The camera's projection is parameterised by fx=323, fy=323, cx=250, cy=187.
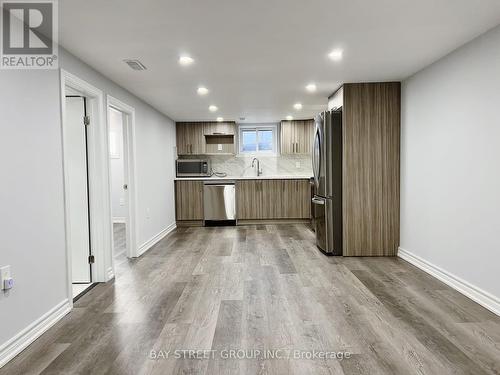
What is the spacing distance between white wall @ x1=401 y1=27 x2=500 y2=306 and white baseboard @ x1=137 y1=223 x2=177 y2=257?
3459mm

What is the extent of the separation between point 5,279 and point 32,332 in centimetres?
47

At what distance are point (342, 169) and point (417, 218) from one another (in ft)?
3.40

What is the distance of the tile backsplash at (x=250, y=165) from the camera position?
24.1 feet

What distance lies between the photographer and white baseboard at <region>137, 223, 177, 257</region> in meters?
4.49

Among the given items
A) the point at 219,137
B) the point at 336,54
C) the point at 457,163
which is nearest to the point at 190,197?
the point at 219,137

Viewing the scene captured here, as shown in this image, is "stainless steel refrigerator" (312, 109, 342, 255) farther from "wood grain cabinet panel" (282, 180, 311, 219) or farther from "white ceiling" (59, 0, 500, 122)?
"wood grain cabinet panel" (282, 180, 311, 219)

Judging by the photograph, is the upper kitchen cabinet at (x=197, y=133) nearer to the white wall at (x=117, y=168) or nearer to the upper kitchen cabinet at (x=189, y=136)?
the upper kitchen cabinet at (x=189, y=136)

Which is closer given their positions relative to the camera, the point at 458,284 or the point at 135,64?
the point at 458,284

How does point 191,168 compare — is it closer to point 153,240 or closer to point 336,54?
point 153,240

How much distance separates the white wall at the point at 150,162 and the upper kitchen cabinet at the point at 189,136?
1.24ft

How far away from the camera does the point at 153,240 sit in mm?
5070

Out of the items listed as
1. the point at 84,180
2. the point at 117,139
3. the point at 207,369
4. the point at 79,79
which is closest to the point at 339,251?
the point at 207,369

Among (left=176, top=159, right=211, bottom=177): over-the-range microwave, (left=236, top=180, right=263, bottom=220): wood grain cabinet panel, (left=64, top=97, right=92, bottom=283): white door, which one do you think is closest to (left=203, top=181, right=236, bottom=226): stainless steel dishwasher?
(left=236, top=180, right=263, bottom=220): wood grain cabinet panel

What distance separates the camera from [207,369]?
180cm
